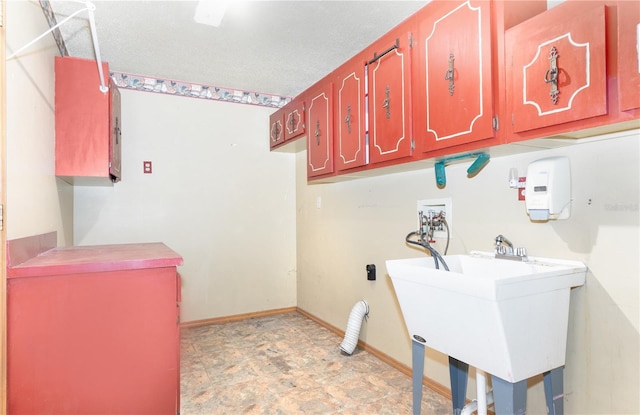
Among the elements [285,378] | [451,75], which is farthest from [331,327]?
[451,75]

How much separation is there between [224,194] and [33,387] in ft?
7.91

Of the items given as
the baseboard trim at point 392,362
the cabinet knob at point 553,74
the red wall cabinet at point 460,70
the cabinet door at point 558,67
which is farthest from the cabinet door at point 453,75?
the baseboard trim at point 392,362

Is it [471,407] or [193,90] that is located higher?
[193,90]

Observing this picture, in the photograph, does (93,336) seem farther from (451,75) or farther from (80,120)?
(451,75)

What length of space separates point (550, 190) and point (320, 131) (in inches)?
64.4

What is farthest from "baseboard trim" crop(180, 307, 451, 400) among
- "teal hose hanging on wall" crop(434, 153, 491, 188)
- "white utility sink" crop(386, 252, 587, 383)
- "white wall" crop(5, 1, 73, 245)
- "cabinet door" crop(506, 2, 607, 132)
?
"white wall" crop(5, 1, 73, 245)

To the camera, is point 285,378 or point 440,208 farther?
point 285,378

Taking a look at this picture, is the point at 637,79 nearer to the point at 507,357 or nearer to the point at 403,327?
the point at 507,357

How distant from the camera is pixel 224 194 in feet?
11.7

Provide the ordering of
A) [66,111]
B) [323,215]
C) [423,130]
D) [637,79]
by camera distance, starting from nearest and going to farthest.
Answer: [637,79], [423,130], [66,111], [323,215]

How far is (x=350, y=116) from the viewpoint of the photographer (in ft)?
7.58

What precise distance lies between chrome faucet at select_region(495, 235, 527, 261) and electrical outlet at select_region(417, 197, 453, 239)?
0.34m

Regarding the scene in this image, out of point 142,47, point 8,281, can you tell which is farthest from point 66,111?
point 8,281

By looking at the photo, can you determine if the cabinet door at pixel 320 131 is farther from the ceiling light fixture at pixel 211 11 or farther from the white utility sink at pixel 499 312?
the white utility sink at pixel 499 312
